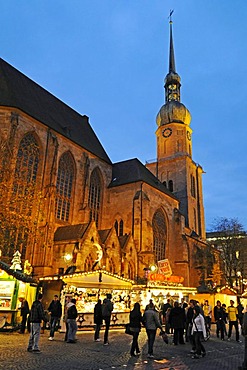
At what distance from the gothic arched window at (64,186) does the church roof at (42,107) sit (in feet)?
6.94

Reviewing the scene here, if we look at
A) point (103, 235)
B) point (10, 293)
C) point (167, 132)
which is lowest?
point (10, 293)

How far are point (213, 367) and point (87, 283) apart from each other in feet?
31.0

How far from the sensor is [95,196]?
3291cm

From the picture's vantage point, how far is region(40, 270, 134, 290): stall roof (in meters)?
15.8

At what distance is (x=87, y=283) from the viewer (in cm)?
1634

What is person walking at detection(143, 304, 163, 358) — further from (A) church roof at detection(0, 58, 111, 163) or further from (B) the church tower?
(B) the church tower

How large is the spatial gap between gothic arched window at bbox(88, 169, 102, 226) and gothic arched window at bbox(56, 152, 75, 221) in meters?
3.26

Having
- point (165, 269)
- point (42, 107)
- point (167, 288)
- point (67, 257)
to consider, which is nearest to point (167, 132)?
point (42, 107)

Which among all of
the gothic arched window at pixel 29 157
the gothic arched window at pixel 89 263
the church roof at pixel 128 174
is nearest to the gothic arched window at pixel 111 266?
the gothic arched window at pixel 89 263

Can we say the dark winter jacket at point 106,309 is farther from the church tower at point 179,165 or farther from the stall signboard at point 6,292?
the church tower at point 179,165

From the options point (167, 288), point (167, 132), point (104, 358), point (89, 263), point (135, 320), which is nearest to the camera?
point (104, 358)

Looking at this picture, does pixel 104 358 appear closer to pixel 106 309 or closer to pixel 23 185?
pixel 106 309

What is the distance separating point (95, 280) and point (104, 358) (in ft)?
27.4

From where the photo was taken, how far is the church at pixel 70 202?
2100 cm
